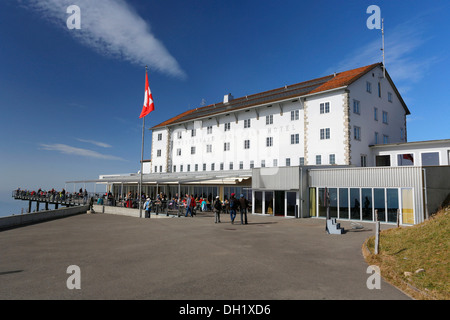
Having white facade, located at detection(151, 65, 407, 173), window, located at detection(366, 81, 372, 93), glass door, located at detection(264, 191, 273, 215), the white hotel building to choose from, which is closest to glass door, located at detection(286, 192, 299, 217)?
the white hotel building

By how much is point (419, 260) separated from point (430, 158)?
2109cm

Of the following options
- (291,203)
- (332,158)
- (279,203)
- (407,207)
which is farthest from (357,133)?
(407,207)

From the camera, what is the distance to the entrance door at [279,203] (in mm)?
22188

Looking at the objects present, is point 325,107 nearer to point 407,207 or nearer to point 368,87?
point 368,87

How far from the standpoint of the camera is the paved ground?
5.62m

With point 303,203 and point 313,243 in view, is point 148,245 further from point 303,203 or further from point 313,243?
point 303,203

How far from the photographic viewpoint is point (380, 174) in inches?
714

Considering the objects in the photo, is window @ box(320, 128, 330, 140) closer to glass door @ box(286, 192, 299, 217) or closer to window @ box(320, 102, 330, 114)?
window @ box(320, 102, 330, 114)

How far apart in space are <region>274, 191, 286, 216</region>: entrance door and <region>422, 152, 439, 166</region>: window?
12.9m

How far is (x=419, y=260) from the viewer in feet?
24.8

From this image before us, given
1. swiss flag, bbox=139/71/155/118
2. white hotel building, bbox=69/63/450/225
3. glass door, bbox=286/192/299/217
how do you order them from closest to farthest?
white hotel building, bbox=69/63/450/225, glass door, bbox=286/192/299/217, swiss flag, bbox=139/71/155/118

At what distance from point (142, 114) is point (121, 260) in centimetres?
1663
